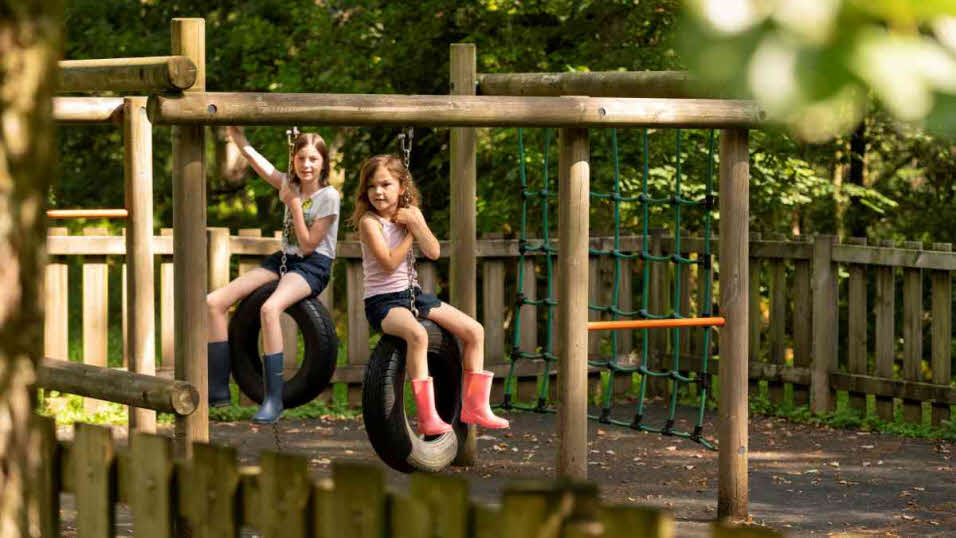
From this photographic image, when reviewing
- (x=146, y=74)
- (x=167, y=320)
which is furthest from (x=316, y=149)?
(x=167, y=320)

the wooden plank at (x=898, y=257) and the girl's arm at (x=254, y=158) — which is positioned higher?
the girl's arm at (x=254, y=158)

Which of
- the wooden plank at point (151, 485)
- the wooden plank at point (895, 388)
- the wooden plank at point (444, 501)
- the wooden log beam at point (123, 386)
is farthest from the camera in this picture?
the wooden plank at point (895, 388)

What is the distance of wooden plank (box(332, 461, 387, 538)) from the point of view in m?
3.02

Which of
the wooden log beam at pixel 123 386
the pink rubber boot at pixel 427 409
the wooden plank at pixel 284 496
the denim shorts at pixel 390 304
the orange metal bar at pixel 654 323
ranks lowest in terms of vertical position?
the pink rubber boot at pixel 427 409

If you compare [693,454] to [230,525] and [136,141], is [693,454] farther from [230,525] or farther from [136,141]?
[230,525]

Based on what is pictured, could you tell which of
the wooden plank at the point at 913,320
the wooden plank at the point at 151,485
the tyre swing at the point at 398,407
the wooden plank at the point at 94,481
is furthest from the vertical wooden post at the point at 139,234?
the wooden plank at the point at 913,320

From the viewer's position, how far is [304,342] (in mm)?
6801

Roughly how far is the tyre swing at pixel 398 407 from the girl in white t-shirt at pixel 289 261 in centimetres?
54

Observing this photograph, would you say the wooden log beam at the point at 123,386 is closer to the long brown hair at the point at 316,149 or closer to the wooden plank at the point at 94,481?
the wooden plank at the point at 94,481

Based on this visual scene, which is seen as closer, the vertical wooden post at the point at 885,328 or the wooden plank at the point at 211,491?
the wooden plank at the point at 211,491

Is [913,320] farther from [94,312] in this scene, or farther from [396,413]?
[94,312]

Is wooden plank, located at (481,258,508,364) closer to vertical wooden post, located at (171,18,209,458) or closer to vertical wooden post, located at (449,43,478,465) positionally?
vertical wooden post, located at (449,43,478,465)

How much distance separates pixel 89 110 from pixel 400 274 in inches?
86.5

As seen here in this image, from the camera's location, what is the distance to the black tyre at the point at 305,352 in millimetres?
6801
